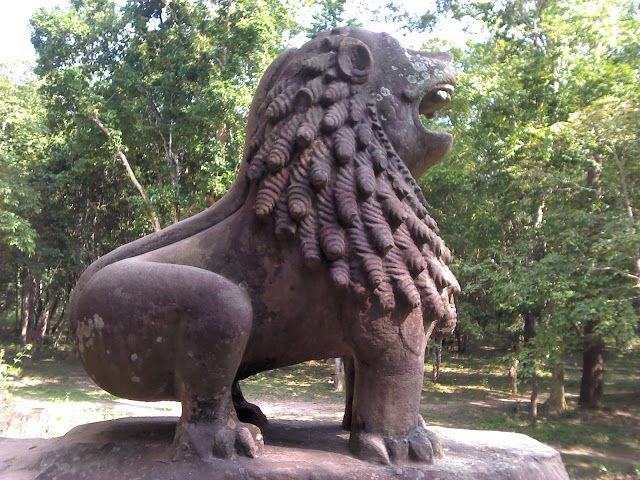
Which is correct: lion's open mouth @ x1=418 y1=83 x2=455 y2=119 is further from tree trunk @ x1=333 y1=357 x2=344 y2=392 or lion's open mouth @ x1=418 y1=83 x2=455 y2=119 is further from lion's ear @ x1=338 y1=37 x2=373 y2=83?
tree trunk @ x1=333 y1=357 x2=344 y2=392

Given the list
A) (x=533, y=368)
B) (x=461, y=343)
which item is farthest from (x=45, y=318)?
(x=533, y=368)

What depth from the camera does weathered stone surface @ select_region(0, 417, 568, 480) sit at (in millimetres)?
2088

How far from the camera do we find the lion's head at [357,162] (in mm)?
2242

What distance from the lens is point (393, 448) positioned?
223 centimetres

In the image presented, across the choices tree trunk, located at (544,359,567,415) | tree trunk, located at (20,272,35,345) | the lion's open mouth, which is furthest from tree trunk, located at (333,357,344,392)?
the lion's open mouth

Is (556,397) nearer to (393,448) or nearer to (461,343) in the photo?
(461,343)

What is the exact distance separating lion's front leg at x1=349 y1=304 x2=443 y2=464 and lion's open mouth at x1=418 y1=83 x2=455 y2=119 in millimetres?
1034

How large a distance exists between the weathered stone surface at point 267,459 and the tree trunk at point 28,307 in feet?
61.6

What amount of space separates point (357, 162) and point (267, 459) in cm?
120

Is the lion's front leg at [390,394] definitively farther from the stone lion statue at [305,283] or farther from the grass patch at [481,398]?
the grass patch at [481,398]

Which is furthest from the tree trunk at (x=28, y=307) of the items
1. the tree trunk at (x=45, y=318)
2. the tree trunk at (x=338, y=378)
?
the tree trunk at (x=338, y=378)

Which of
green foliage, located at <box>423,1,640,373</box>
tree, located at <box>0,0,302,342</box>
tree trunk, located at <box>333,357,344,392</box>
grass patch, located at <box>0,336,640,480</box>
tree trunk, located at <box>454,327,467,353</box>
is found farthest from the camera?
tree trunk, located at <box>454,327,467,353</box>

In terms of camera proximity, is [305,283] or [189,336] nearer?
[189,336]

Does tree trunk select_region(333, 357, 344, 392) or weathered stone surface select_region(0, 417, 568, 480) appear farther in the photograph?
tree trunk select_region(333, 357, 344, 392)
